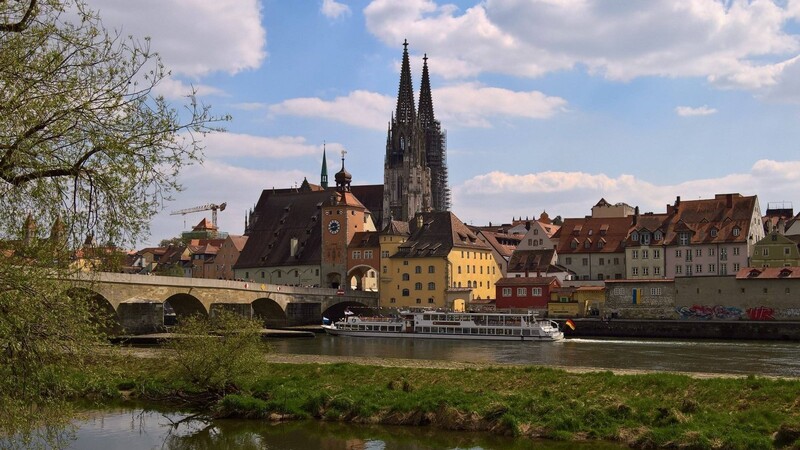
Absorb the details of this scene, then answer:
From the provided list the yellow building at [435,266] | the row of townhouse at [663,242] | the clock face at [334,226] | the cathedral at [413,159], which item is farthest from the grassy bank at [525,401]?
the cathedral at [413,159]

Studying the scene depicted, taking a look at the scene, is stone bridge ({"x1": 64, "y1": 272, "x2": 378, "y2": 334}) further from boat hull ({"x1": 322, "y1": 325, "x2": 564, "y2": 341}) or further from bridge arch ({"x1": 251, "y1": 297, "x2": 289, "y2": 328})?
boat hull ({"x1": 322, "y1": 325, "x2": 564, "y2": 341})

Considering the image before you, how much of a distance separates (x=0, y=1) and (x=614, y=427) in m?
18.8

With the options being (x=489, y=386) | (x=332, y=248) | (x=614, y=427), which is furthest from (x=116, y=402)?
(x=332, y=248)

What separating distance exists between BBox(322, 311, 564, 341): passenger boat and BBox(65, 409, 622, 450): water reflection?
44.7 meters

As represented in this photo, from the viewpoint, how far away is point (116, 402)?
31.9m

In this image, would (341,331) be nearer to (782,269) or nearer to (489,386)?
(782,269)

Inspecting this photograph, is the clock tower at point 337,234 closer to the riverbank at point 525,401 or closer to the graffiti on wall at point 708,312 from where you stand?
the graffiti on wall at point 708,312

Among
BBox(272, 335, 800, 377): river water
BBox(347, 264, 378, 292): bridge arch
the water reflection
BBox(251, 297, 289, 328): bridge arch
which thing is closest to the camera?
the water reflection

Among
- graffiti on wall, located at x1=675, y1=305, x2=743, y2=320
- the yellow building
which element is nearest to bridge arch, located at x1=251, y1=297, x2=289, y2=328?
the yellow building

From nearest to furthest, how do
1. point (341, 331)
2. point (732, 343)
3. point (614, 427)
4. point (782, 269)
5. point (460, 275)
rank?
point (614, 427) → point (732, 343) → point (782, 269) → point (341, 331) → point (460, 275)

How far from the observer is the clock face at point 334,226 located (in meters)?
103

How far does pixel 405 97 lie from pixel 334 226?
206 ft

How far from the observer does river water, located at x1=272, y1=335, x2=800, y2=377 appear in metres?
44.0

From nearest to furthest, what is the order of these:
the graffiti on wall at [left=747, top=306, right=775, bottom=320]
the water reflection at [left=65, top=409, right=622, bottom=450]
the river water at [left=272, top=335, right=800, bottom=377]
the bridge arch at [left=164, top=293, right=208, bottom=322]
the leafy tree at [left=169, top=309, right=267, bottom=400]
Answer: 1. the water reflection at [left=65, top=409, right=622, bottom=450]
2. the leafy tree at [left=169, top=309, right=267, bottom=400]
3. the river water at [left=272, top=335, right=800, bottom=377]
4. the bridge arch at [left=164, top=293, right=208, bottom=322]
5. the graffiti on wall at [left=747, top=306, right=775, bottom=320]
